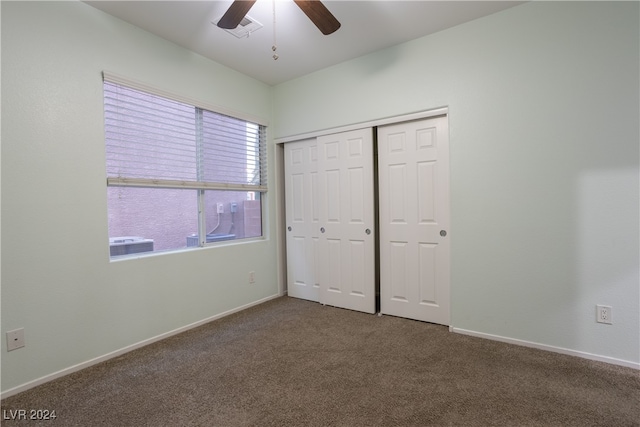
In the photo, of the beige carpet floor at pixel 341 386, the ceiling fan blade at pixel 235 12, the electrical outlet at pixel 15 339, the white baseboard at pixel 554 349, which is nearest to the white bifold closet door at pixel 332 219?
the beige carpet floor at pixel 341 386

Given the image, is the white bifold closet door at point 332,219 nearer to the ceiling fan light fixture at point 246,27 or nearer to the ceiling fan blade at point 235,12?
the ceiling fan light fixture at point 246,27

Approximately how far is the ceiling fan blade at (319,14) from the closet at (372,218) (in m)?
1.27

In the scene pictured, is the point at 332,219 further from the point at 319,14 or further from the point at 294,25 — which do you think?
the point at 319,14

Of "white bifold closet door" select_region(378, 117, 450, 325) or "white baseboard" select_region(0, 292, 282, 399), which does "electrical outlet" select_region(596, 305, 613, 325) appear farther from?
"white baseboard" select_region(0, 292, 282, 399)

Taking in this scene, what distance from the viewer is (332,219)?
11.3 feet

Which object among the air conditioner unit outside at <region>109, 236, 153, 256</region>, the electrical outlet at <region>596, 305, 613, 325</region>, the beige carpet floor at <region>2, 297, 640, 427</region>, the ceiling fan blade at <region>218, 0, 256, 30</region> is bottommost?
the beige carpet floor at <region>2, 297, 640, 427</region>

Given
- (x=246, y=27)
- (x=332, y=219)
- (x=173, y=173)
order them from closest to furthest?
1. (x=246, y=27)
2. (x=173, y=173)
3. (x=332, y=219)

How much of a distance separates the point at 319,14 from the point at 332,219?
2052mm

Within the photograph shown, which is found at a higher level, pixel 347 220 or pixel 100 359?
pixel 347 220

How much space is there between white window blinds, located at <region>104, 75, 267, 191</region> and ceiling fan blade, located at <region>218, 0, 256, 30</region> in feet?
3.68

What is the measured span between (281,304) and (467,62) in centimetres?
311

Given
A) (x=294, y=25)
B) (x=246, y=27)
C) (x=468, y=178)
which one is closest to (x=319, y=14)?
(x=294, y=25)

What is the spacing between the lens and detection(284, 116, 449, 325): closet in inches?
111

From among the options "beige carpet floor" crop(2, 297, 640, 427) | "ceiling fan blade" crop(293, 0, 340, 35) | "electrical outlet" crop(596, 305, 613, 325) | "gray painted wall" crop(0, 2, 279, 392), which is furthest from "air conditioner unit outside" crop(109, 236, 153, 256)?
"electrical outlet" crop(596, 305, 613, 325)
